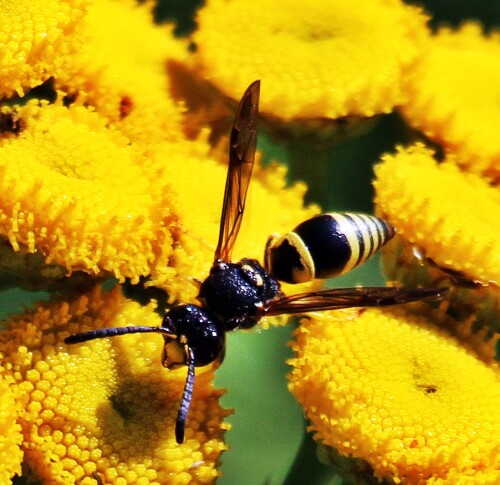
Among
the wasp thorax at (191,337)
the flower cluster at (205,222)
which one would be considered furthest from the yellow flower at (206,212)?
the wasp thorax at (191,337)

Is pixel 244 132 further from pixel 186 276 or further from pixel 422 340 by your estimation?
pixel 422 340

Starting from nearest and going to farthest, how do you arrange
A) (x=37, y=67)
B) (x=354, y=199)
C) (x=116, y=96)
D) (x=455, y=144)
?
(x=37, y=67) → (x=116, y=96) → (x=455, y=144) → (x=354, y=199)

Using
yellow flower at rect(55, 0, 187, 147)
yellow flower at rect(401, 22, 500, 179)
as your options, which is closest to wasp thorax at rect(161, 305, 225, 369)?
yellow flower at rect(55, 0, 187, 147)

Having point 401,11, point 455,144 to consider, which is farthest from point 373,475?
point 401,11

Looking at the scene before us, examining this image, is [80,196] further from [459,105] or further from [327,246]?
[459,105]

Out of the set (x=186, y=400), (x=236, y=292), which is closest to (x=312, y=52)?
(x=236, y=292)

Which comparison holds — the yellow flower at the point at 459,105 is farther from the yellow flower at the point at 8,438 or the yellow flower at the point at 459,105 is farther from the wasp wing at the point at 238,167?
the yellow flower at the point at 8,438
